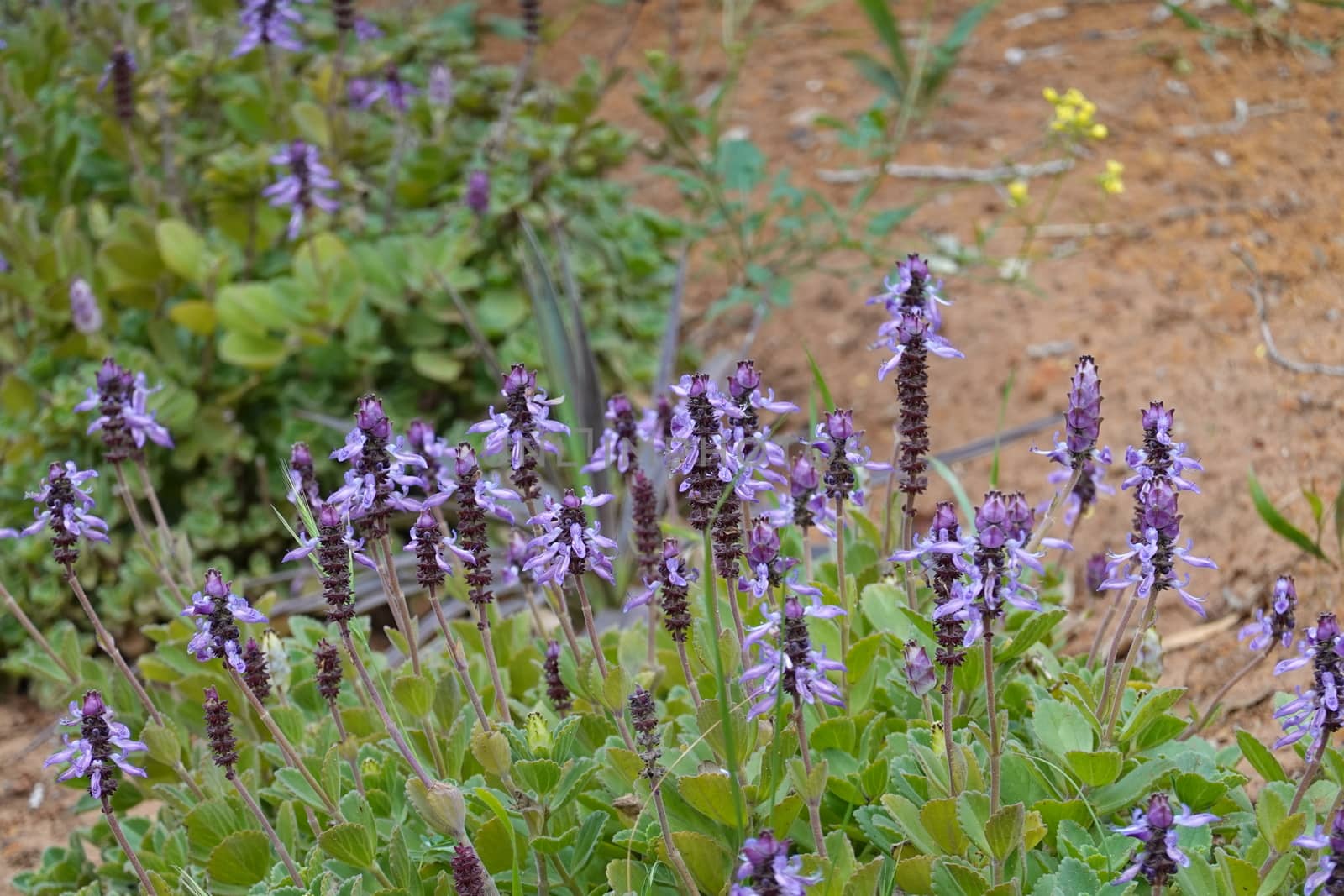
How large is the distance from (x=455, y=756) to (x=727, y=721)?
0.70 meters

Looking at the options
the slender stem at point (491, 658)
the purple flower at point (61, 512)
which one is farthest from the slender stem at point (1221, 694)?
the purple flower at point (61, 512)

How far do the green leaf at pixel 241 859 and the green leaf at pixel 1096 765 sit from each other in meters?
1.29

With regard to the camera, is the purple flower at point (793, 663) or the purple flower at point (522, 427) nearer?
the purple flower at point (793, 663)

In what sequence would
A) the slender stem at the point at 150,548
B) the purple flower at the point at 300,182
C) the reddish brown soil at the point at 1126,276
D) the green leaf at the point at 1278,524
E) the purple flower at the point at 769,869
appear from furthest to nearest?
the reddish brown soil at the point at 1126,276, the purple flower at the point at 300,182, the green leaf at the point at 1278,524, the slender stem at the point at 150,548, the purple flower at the point at 769,869

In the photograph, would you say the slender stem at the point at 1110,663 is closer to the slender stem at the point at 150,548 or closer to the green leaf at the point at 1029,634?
the green leaf at the point at 1029,634

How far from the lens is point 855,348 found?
16.6 feet

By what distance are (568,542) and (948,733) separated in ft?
1.95

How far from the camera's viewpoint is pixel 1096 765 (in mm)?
2088

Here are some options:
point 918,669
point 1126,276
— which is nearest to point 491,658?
point 918,669

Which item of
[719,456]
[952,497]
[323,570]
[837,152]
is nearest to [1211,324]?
[952,497]

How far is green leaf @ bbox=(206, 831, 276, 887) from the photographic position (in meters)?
2.23

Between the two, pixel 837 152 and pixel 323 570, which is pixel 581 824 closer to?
pixel 323 570

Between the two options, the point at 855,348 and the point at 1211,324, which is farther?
the point at 855,348

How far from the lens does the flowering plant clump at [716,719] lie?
185 cm
